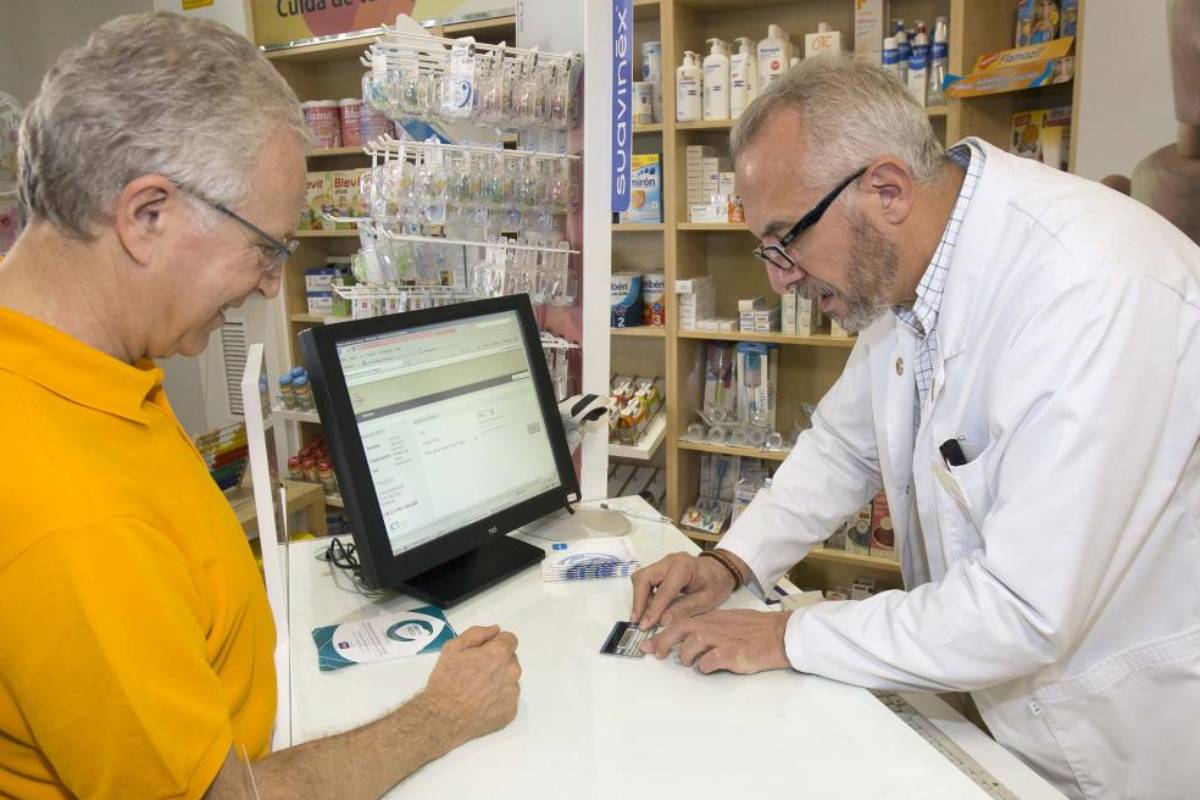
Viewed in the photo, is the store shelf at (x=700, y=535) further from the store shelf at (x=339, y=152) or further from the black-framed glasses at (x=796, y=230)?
the store shelf at (x=339, y=152)

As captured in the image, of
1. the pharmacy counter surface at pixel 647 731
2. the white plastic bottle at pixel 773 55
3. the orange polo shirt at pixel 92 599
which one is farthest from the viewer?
the white plastic bottle at pixel 773 55

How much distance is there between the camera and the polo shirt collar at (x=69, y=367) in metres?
0.74

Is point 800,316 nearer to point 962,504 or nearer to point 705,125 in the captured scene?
point 705,125

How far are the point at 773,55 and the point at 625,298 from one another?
3.40ft

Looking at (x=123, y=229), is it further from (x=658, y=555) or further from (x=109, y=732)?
(x=658, y=555)

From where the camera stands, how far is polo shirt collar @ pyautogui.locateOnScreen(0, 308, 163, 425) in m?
0.74

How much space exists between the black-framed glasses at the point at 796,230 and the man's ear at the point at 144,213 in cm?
92

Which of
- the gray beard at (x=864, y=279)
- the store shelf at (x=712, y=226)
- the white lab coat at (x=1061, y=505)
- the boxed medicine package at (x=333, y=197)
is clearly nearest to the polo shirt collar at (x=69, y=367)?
the white lab coat at (x=1061, y=505)

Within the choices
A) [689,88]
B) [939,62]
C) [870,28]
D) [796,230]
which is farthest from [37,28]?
[796,230]

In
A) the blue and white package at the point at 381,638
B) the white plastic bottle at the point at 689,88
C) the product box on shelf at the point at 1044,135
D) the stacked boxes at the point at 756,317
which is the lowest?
the blue and white package at the point at 381,638

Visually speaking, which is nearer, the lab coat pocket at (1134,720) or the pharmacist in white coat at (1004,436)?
the pharmacist in white coat at (1004,436)

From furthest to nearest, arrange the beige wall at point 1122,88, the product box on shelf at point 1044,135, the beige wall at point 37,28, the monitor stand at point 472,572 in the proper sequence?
1. the beige wall at point 37,28
2. the product box on shelf at point 1044,135
3. the beige wall at point 1122,88
4. the monitor stand at point 472,572

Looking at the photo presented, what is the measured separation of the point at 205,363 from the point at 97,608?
3844 millimetres

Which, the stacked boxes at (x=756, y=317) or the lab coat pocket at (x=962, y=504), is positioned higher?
the stacked boxes at (x=756, y=317)
